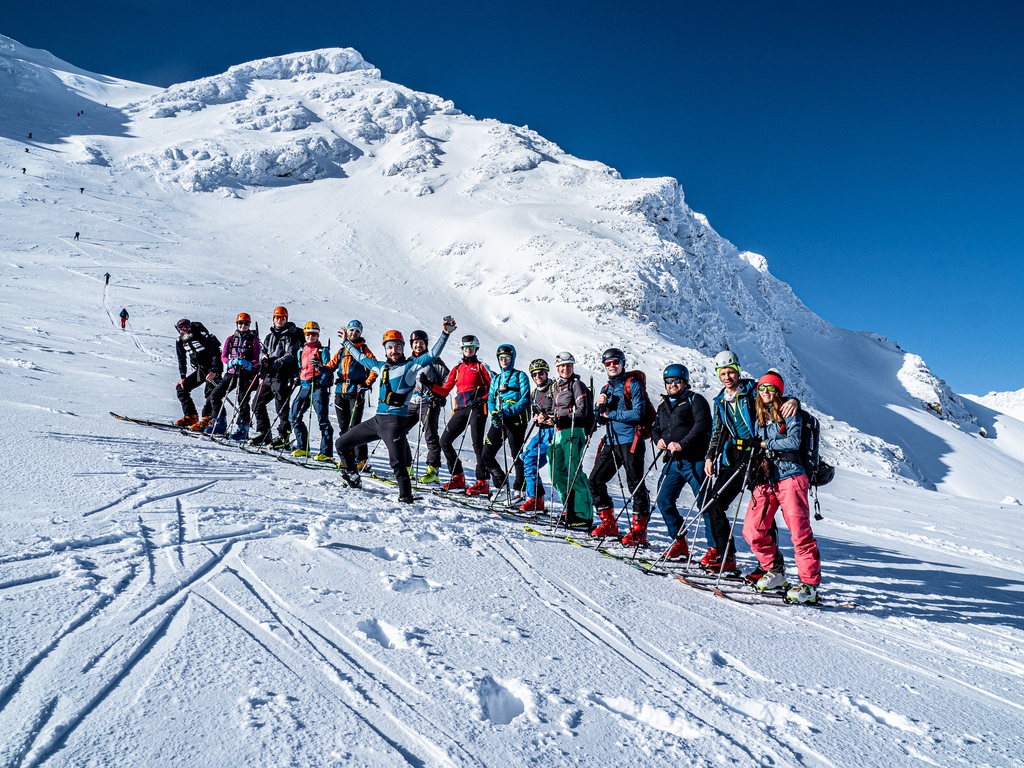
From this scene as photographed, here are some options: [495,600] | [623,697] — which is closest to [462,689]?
[623,697]

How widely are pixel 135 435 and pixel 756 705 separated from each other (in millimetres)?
8738

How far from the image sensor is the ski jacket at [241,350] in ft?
32.7

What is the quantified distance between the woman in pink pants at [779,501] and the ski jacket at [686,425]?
685mm

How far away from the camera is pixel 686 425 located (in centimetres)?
616

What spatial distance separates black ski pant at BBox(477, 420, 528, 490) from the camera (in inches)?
320

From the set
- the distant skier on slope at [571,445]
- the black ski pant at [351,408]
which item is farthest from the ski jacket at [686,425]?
the black ski pant at [351,408]

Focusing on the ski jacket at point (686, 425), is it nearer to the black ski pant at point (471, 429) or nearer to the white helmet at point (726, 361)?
the white helmet at point (726, 361)

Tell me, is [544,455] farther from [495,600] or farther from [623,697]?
[623,697]

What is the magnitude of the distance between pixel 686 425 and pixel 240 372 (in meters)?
7.85

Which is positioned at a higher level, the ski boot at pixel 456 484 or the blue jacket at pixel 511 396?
the blue jacket at pixel 511 396

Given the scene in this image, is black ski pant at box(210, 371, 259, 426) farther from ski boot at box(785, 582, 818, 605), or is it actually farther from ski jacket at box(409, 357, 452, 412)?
ski boot at box(785, 582, 818, 605)

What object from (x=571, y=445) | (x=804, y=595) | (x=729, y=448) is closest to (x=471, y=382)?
(x=571, y=445)

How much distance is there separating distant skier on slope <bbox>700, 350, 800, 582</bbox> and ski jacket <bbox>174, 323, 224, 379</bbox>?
28.7ft

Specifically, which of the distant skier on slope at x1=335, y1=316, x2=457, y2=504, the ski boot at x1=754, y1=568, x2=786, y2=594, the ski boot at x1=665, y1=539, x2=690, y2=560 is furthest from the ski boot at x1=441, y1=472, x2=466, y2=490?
the ski boot at x1=754, y1=568, x2=786, y2=594
